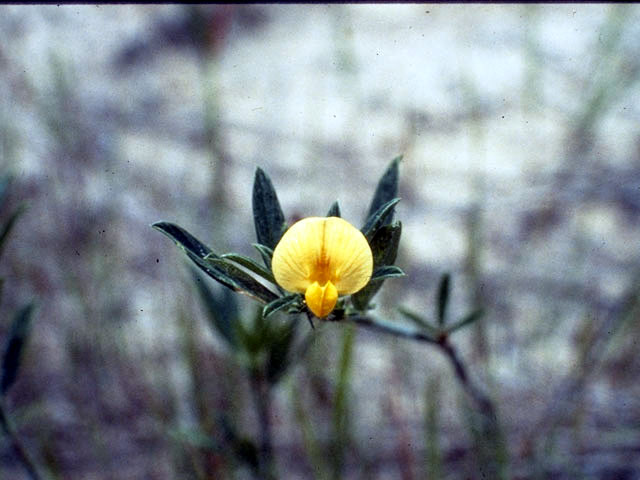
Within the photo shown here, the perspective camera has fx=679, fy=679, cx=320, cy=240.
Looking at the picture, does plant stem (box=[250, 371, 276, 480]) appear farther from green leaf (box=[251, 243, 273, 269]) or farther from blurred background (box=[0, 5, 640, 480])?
green leaf (box=[251, 243, 273, 269])

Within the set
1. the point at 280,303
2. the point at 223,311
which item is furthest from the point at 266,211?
the point at 223,311

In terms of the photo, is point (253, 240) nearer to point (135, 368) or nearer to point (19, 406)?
point (135, 368)

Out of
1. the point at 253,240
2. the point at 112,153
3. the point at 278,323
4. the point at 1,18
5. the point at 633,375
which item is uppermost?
the point at 1,18

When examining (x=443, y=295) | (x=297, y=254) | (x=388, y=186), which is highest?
(x=388, y=186)

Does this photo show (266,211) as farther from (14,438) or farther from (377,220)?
(14,438)

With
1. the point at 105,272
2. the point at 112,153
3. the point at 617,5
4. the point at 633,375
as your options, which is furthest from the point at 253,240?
the point at 617,5

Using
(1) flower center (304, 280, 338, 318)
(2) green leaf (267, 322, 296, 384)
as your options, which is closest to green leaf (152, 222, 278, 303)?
(1) flower center (304, 280, 338, 318)
